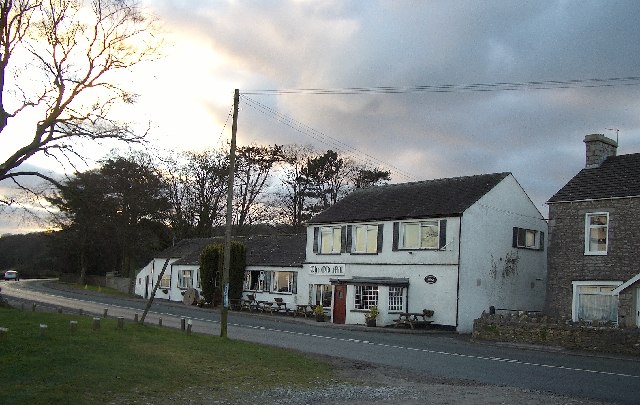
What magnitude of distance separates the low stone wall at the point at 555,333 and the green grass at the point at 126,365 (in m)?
11.8

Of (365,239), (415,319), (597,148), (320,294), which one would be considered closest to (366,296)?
(365,239)

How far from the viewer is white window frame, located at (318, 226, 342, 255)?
40.7 m

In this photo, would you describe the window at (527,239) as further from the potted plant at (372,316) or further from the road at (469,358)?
the potted plant at (372,316)

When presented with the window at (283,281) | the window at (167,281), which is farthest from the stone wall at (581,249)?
the window at (167,281)

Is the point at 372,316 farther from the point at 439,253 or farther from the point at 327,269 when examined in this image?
the point at 327,269

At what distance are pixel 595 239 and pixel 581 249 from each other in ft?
2.41

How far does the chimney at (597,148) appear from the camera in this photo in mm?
32156

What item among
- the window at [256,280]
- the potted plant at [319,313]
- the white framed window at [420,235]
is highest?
the white framed window at [420,235]

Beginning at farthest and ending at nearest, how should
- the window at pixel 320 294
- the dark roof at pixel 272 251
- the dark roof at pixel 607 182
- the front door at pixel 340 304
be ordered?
1. the dark roof at pixel 272 251
2. the window at pixel 320 294
3. the front door at pixel 340 304
4. the dark roof at pixel 607 182

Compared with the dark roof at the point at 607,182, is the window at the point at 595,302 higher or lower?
lower

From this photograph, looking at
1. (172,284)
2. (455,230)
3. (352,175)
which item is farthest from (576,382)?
(352,175)

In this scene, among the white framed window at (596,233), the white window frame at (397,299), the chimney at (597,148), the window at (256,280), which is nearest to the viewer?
the white framed window at (596,233)

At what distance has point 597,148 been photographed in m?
32.3

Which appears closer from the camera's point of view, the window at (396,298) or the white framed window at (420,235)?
the white framed window at (420,235)
